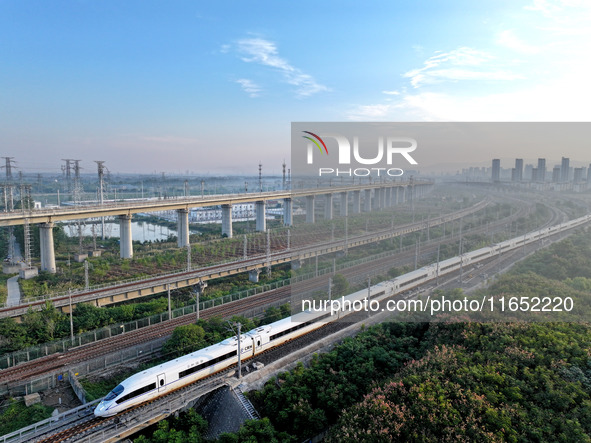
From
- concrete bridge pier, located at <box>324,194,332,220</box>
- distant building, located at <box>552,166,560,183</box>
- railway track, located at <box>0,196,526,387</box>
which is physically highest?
distant building, located at <box>552,166,560,183</box>

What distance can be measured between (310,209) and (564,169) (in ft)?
31.0

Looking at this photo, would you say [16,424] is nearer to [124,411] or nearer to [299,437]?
[124,411]

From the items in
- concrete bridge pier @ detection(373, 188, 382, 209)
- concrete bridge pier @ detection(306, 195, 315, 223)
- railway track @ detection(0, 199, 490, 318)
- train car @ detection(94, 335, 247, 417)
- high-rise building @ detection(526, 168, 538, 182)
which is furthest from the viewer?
concrete bridge pier @ detection(373, 188, 382, 209)

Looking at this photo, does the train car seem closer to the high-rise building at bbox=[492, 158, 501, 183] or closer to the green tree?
the green tree

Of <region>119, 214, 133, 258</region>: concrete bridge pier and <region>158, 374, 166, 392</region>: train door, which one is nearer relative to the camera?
<region>158, 374, 166, 392</region>: train door

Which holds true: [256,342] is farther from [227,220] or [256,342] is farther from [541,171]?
[227,220]

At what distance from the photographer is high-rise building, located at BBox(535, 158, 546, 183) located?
12.5 meters

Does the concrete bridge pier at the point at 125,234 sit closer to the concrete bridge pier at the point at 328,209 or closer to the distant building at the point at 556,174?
the concrete bridge pier at the point at 328,209

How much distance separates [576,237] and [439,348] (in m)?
8.69

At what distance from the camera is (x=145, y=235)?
42156mm

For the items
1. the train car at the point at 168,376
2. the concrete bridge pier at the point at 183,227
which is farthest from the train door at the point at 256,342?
the concrete bridge pier at the point at 183,227

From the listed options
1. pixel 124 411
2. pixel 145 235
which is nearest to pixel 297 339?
pixel 124 411

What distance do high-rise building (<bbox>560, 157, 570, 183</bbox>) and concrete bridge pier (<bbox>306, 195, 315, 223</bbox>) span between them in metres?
8.86

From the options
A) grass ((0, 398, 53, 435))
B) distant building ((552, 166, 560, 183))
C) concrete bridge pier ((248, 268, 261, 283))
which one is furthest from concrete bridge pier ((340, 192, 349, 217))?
grass ((0, 398, 53, 435))
